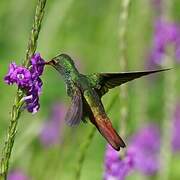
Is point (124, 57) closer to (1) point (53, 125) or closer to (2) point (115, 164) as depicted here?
(2) point (115, 164)

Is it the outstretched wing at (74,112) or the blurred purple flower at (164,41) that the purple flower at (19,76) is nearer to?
the outstretched wing at (74,112)

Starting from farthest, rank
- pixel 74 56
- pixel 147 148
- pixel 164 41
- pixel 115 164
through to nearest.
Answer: pixel 74 56, pixel 147 148, pixel 164 41, pixel 115 164

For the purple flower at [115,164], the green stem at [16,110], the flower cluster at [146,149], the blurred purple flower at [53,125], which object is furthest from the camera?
the blurred purple flower at [53,125]

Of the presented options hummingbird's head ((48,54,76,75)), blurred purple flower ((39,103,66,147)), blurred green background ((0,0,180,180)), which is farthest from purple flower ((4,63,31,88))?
blurred purple flower ((39,103,66,147))

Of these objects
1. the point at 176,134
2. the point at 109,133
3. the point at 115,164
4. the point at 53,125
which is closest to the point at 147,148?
the point at 176,134

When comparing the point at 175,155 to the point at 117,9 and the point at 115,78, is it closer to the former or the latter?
the point at 117,9

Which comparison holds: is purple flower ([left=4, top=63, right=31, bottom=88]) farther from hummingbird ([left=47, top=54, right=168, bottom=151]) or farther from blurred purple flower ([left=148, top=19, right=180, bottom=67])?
blurred purple flower ([left=148, top=19, right=180, bottom=67])

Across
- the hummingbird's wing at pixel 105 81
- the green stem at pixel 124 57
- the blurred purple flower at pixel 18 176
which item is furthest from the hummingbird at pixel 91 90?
the blurred purple flower at pixel 18 176
